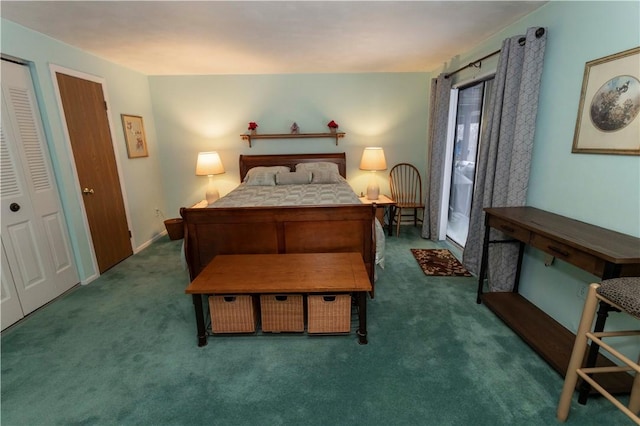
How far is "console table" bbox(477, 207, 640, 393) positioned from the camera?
4.56 feet

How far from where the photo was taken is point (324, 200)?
3.03m

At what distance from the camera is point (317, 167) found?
4.18 metres

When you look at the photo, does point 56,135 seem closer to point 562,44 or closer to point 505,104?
point 505,104

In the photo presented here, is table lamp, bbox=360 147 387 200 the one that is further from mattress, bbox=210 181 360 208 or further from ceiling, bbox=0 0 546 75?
ceiling, bbox=0 0 546 75

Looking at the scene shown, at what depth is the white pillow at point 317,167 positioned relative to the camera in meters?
4.16

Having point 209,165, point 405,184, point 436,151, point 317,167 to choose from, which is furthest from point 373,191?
point 209,165

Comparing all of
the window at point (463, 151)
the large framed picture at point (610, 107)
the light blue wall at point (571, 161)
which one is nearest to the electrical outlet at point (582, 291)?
the light blue wall at point (571, 161)

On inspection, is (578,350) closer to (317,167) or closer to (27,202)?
(317,167)

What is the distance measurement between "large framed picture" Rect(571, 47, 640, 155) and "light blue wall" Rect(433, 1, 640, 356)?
0.17 ft

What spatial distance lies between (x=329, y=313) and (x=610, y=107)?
2155 mm

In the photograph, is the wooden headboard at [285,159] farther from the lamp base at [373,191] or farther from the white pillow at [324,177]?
the lamp base at [373,191]

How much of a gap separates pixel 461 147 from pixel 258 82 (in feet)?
9.89

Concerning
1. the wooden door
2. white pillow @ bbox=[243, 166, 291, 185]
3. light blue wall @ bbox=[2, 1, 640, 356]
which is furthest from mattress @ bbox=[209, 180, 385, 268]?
the wooden door

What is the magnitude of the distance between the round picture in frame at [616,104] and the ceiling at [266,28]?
3.07 feet
